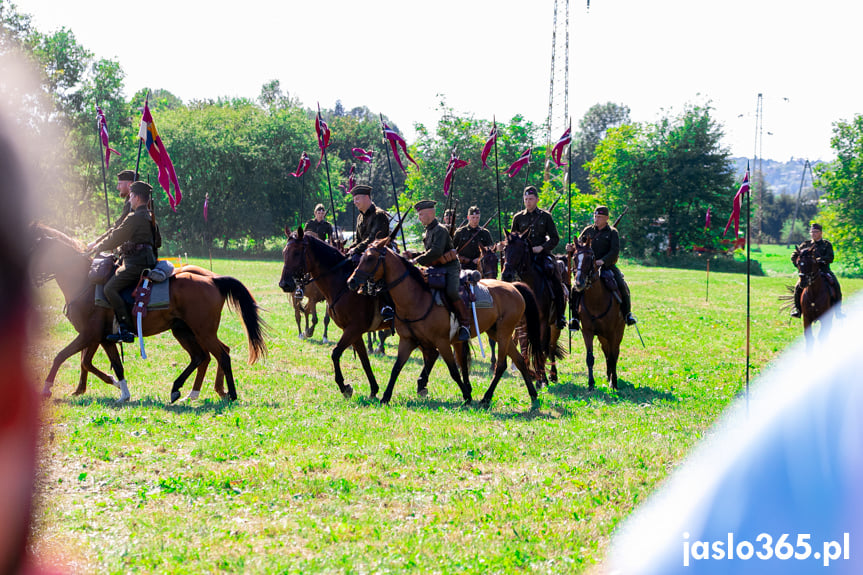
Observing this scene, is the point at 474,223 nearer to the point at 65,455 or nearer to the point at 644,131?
the point at 65,455

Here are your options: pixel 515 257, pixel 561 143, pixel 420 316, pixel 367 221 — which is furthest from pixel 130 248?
pixel 561 143

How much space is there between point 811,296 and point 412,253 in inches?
422

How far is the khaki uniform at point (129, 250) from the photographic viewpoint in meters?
12.0

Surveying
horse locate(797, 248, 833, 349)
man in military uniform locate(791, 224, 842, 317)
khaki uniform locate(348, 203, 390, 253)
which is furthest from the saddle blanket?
horse locate(797, 248, 833, 349)

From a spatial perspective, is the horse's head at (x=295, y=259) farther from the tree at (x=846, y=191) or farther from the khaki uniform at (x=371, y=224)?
the tree at (x=846, y=191)

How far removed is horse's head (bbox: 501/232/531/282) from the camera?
14.3 metres

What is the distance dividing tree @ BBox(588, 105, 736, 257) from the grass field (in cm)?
6010

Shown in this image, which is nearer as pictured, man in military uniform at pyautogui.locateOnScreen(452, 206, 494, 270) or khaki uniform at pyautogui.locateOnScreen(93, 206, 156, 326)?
khaki uniform at pyautogui.locateOnScreen(93, 206, 156, 326)

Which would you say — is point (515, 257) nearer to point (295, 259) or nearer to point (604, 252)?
point (604, 252)

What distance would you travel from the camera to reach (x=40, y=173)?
58469mm

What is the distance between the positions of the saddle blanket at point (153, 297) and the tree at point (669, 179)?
6612cm

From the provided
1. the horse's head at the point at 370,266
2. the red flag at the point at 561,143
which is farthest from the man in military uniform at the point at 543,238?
the red flag at the point at 561,143

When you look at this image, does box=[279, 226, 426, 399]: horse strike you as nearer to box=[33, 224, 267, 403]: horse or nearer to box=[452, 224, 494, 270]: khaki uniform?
box=[33, 224, 267, 403]: horse

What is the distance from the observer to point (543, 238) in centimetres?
1573
